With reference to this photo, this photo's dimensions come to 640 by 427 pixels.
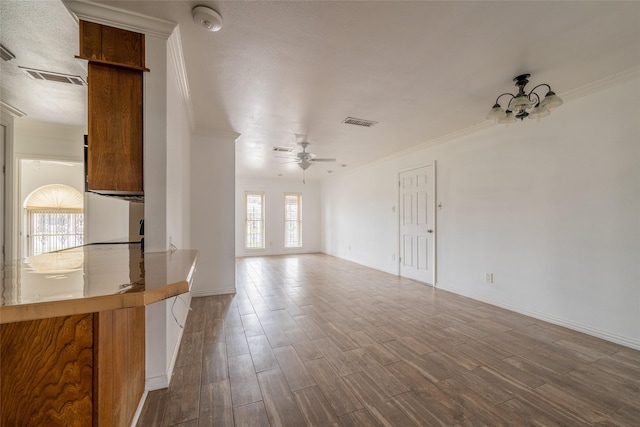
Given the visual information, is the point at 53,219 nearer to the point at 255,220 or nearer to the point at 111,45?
the point at 255,220

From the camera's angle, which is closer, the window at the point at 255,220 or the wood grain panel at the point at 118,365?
the wood grain panel at the point at 118,365

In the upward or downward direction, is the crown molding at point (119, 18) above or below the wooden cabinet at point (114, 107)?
above

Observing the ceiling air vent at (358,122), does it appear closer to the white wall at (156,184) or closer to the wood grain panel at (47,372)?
the white wall at (156,184)

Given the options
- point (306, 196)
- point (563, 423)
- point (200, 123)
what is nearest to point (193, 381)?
point (563, 423)

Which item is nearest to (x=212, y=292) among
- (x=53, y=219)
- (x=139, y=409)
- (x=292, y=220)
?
(x=139, y=409)

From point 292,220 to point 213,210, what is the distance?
479 cm

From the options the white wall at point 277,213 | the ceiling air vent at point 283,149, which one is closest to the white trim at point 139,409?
the ceiling air vent at point 283,149

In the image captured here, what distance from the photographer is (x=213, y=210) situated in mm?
3896

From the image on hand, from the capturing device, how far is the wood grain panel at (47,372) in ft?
2.96

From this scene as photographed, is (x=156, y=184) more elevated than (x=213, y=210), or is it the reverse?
(x=156, y=184)

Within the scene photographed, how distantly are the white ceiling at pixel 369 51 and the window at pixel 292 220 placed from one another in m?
5.32

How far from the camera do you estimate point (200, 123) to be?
11.7 ft

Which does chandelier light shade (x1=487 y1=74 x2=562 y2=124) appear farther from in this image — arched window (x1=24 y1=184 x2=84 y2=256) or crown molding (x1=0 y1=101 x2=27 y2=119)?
arched window (x1=24 y1=184 x2=84 y2=256)

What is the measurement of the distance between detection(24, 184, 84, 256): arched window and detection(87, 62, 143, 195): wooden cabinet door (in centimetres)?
339
